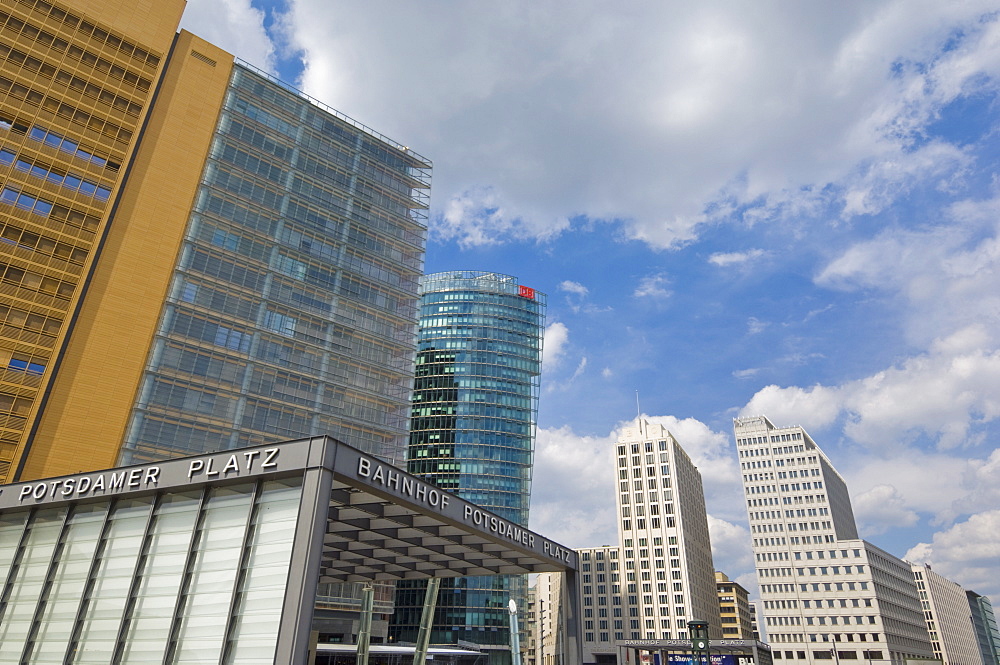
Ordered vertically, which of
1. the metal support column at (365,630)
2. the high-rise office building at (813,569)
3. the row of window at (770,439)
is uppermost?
the row of window at (770,439)

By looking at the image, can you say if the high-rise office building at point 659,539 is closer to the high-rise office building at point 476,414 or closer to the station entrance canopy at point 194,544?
the high-rise office building at point 476,414

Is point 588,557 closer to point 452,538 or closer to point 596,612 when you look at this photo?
point 596,612

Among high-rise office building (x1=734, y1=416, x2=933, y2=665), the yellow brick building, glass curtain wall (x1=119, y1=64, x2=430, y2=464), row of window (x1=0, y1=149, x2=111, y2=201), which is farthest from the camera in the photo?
high-rise office building (x1=734, y1=416, x2=933, y2=665)

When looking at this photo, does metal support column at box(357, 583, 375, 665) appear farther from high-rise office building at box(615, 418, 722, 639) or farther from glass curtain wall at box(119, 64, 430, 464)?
high-rise office building at box(615, 418, 722, 639)

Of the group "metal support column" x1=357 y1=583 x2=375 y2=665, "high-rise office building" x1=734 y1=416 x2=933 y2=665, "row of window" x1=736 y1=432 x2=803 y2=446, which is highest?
"row of window" x1=736 y1=432 x2=803 y2=446

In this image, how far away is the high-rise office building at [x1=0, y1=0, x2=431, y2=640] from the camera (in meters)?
50.1

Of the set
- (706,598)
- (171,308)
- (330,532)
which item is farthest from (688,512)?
(330,532)

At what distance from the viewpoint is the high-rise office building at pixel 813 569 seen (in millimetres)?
132000

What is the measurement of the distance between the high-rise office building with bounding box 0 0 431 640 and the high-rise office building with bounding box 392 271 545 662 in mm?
60299

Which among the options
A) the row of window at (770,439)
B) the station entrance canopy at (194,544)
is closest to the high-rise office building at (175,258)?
the station entrance canopy at (194,544)

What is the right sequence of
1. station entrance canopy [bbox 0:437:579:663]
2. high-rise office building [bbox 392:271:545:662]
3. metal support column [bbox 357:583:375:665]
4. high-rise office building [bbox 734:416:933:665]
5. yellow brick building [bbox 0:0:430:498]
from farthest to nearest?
high-rise office building [bbox 734:416:933:665]
high-rise office building [bbox 392:271:545:662]
yellow brick building [bbox 0:0:430:498]
metal support column [bbox 357:583:375:665]
station entrance canopy [bbox 0:437:579:663]

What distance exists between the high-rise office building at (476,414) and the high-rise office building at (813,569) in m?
60.3

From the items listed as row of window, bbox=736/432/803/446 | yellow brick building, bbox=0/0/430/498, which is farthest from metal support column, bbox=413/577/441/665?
row of window, bbox=736/432/803/446

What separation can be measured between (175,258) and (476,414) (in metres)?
85.1
